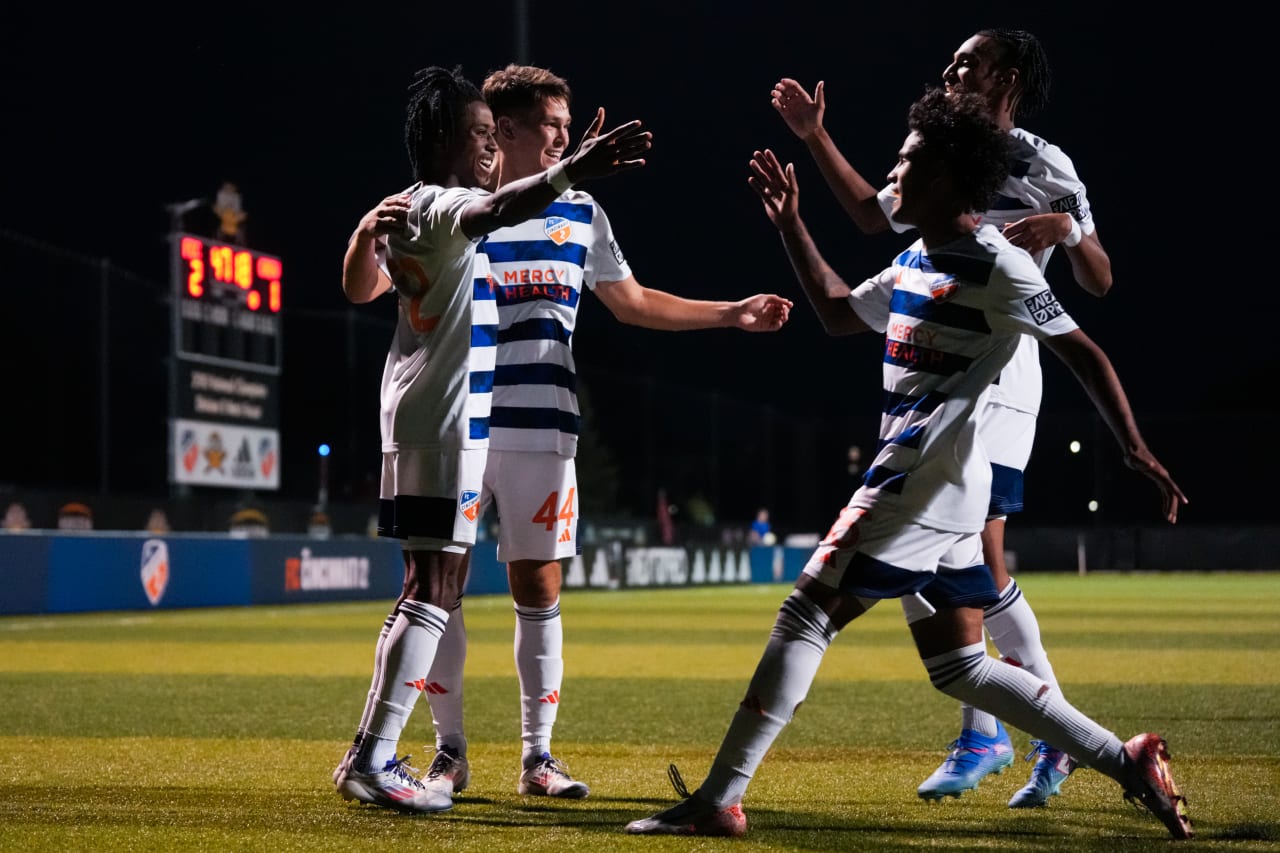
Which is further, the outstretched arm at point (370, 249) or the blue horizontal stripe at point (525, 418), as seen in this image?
the blue horizontal stripe at point (525, 418)

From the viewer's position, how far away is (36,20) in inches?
1885

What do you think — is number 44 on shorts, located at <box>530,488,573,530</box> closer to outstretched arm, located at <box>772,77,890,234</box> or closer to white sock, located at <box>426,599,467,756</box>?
white sock, located at <box>426,599,467,756</box>

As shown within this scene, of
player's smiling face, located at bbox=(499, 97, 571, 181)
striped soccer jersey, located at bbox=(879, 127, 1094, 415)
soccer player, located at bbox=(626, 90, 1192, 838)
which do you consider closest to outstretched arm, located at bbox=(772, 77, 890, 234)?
striped soccer jersey, located at bbox=(879, 127, 1094, 415)

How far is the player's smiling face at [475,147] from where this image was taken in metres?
4.66

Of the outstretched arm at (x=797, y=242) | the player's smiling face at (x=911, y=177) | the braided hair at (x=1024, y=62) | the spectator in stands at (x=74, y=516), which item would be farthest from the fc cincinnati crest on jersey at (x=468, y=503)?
the spectator in stands at (x=74, y=516)

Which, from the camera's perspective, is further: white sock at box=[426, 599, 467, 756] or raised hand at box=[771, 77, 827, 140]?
raised hand at box=[771, 77, 827, 140]

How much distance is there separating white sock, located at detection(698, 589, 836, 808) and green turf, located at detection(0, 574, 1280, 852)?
17 cm

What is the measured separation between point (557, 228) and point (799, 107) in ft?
2.88

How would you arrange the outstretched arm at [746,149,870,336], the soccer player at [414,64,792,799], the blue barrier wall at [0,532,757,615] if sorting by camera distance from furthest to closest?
the blue barrier wall at [0,532,757,615] < the soccer player at [414,64,792,799] < the outstretched arm at [746,149,870,336]

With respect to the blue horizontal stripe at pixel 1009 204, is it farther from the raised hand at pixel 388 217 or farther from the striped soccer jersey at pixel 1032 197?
the raised hand at pixel 388 217

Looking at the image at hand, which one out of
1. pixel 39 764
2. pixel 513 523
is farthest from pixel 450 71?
pixel 39 764

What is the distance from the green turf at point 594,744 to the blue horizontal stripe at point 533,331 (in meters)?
1.45

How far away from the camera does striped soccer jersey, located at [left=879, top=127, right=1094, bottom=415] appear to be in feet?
16.3

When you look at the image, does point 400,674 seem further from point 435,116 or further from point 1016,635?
point 1016,635
